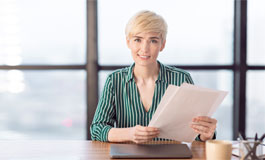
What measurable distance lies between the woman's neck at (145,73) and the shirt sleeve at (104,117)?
0.49 ft

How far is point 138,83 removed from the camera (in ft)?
5.56

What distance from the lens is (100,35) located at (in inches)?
104

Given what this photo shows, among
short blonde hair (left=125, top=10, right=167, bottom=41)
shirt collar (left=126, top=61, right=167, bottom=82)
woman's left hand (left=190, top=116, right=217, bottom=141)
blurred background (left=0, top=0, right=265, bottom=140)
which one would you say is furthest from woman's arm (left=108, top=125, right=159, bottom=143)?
blurred background (left=0, top=0, right=265, bottom=140)

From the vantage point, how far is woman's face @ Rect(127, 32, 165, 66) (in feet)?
5.07

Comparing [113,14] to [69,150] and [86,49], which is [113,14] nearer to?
[86,49]

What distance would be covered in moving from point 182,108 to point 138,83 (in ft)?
1.60

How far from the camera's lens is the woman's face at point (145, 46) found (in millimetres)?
1546

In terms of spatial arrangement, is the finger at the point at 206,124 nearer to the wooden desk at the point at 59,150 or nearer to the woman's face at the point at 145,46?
the wooden desk at the point at 59,150

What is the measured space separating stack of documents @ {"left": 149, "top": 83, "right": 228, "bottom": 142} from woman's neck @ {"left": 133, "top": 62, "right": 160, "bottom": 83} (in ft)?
1.40

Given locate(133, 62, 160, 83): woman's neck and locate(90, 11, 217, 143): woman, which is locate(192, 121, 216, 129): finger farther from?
locate(133, 62, 160, 83): woman's neck

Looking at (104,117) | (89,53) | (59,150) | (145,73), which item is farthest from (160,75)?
(89,53)

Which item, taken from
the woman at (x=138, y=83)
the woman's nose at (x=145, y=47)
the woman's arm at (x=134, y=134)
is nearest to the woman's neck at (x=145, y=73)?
the woman at (x=138, y=83)

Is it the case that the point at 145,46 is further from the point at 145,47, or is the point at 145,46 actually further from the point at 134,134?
the point at 134,134

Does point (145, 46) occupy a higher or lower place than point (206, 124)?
higher
